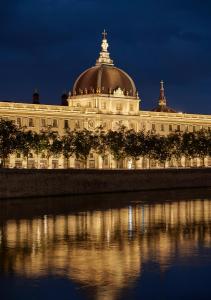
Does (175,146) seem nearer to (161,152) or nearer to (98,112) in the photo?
(161,152)

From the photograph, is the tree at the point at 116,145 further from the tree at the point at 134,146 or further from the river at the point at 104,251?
the river at the point at 104,251

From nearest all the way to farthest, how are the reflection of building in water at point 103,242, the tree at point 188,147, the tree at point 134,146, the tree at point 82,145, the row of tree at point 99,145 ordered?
1. the reflection of building in water at point 103,242
2. the row of tree at point 99,145
3. the tree at point 82,145
4. the tree at point 134,146
5. the tree at point 188,147

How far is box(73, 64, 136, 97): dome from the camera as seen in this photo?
134250 millimetres

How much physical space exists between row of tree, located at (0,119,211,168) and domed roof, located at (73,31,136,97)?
776 centimetres

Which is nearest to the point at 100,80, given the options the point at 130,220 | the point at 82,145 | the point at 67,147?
the point at 82,145

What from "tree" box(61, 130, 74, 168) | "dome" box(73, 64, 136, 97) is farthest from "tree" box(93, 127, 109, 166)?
"dome" box(73, 64, 136, 97)

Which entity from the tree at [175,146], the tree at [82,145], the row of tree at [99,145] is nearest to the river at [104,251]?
the row of tree at [99,145]

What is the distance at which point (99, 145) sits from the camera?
113 meters

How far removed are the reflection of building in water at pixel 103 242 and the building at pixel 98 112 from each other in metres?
60.7

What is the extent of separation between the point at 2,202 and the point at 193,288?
39.9m

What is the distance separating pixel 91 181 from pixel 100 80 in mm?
53691

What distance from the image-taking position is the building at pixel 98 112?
403ft

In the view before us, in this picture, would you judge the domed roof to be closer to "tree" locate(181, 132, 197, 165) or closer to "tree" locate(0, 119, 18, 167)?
"tree" locate(181, 132, 197, 165)

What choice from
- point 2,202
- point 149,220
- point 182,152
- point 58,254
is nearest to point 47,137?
point 182,152
